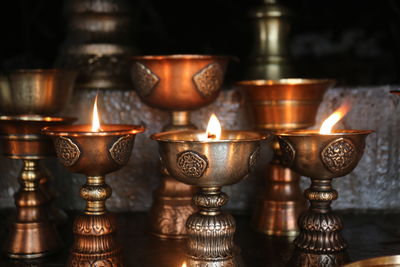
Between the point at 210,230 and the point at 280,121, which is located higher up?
the point at 280,121

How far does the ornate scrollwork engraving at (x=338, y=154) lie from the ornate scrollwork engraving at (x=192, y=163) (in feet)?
0.96

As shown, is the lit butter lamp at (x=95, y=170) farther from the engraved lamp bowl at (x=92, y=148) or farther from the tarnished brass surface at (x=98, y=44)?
the tarnished brass surface at (x=98, y=44)

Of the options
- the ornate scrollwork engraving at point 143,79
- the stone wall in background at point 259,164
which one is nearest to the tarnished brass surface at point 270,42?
the stone wall in background at point 259,164

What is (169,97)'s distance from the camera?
5.66 feet

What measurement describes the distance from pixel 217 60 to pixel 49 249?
0.67 m

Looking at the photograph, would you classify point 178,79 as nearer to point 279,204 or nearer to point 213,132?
point 213,132

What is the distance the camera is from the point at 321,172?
145 centimetres

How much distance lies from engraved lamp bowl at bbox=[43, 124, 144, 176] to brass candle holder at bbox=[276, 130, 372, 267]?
36 centimetres

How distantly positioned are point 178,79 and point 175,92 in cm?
4

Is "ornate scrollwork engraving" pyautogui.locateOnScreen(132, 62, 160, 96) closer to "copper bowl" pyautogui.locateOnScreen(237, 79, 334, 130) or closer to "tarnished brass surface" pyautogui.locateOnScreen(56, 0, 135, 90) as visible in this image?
"copper bowl" pyautogui.locateOnScreen(237, 79, 334, 130)

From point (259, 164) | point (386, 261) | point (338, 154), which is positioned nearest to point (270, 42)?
point (259, 164)

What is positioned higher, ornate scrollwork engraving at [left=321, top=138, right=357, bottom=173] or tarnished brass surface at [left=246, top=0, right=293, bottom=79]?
tarnished brass surface at [left=246, top=0, right=293, bottom=79]

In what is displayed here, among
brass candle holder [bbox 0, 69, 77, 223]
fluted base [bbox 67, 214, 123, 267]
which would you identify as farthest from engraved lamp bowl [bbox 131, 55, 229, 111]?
fluted base [bbox 67, 214, 123, 267]

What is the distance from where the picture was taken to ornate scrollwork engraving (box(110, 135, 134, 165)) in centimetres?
140
